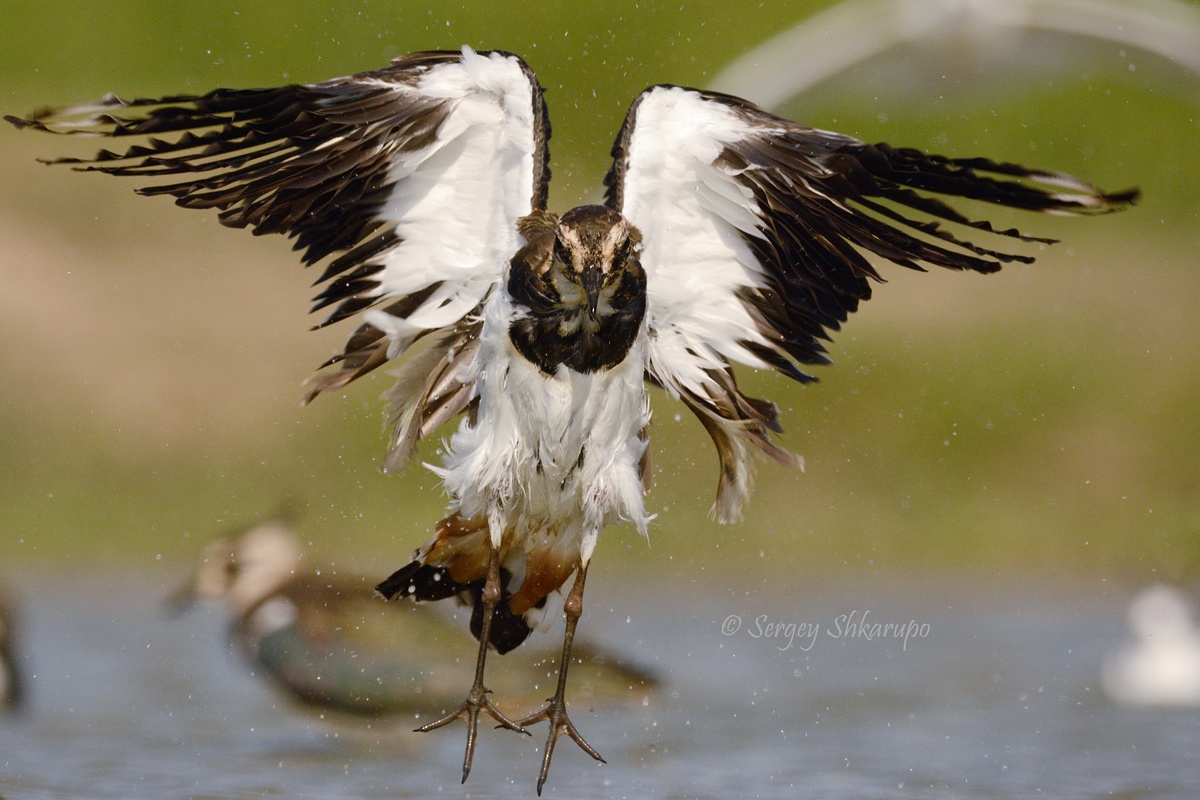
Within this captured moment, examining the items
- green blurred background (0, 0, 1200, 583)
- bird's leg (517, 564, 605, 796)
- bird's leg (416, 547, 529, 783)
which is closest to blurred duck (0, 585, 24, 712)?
green blurred background (0, 0, 1200, 583)

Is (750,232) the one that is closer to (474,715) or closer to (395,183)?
(395,183)

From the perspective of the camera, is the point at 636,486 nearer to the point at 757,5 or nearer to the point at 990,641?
the point at 990,641

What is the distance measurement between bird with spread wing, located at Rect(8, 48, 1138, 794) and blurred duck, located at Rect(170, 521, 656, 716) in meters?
0.95

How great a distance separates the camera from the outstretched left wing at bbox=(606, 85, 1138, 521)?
559cm

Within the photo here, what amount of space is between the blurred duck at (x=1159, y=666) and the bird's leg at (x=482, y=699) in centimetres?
347

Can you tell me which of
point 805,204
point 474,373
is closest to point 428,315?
point 474,373

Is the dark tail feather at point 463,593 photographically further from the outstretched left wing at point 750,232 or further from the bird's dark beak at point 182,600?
the bird's dark beak at point 182,600

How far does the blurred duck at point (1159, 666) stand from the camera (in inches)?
320

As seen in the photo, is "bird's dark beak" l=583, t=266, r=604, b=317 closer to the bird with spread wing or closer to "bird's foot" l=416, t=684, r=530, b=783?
the bird with spread wing

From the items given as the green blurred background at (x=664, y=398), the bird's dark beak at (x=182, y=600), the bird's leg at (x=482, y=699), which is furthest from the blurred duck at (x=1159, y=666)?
the bird's dark beak at (x=182, y=600)

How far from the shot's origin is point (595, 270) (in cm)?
549

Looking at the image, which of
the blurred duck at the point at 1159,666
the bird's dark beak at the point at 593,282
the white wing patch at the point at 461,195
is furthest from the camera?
the blurred duck at the point at 1159,666

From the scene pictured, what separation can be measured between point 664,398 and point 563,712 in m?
4.79

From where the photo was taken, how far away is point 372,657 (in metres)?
7.59
